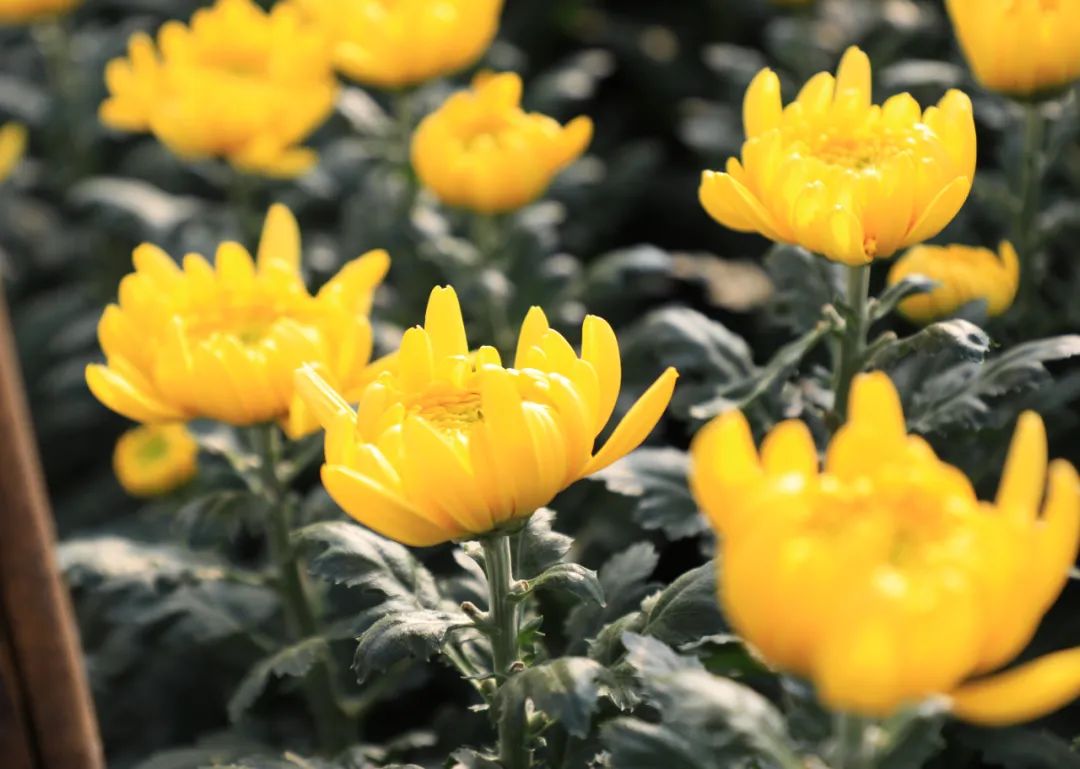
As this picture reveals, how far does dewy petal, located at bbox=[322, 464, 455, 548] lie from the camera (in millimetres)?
1114

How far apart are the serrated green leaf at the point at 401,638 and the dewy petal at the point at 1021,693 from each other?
51 centimetres

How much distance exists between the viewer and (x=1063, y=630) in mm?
1788

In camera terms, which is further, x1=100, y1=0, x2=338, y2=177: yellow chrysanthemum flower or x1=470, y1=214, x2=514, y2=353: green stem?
x1=100, y1=0, x2=338, y2=177: yellow chrysanthemum flower

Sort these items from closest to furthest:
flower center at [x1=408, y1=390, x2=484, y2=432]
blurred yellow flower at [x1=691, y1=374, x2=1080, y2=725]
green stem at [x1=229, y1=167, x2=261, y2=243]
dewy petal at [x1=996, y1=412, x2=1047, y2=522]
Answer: blurred yellow flower at [x1=691, y1=374, x2=1080, y2=725], dewy petal at [x1=996, y1=412, x2=1047, y2=522], flower center at [x1=408, y1=390, x2=484, y2=432], green stem at [x1=229, y1=167, x2=261, y2=243]

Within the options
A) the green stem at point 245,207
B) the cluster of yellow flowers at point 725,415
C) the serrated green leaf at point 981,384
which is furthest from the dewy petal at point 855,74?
the green stem at point 245,207

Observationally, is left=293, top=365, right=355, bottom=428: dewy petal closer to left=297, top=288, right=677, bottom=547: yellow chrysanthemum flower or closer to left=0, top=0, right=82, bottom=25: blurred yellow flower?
left=297, top=288, right=677, bottom=547: yellow chrysanthemum flower

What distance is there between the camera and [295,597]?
1782 mm

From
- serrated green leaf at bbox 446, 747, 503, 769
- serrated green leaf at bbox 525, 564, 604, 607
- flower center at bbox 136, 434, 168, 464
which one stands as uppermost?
flower center at bbox 136, 434, 168, 464

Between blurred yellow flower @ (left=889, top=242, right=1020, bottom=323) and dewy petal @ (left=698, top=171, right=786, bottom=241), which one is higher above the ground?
dewy petal @ (left=698, top=171, right=786, bottom=241)

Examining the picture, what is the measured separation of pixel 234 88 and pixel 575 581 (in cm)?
141

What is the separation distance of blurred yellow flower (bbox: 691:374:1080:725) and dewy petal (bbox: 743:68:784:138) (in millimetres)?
565

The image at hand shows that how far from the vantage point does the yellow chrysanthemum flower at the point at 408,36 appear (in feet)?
7.72

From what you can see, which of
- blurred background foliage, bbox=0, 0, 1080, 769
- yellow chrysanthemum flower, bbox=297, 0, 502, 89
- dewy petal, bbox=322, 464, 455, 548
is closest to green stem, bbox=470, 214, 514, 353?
blurred background foliage, bbox=0, 0, 1080, 769

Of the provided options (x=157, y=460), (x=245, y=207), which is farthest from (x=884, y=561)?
→ (x=245, y=207)
